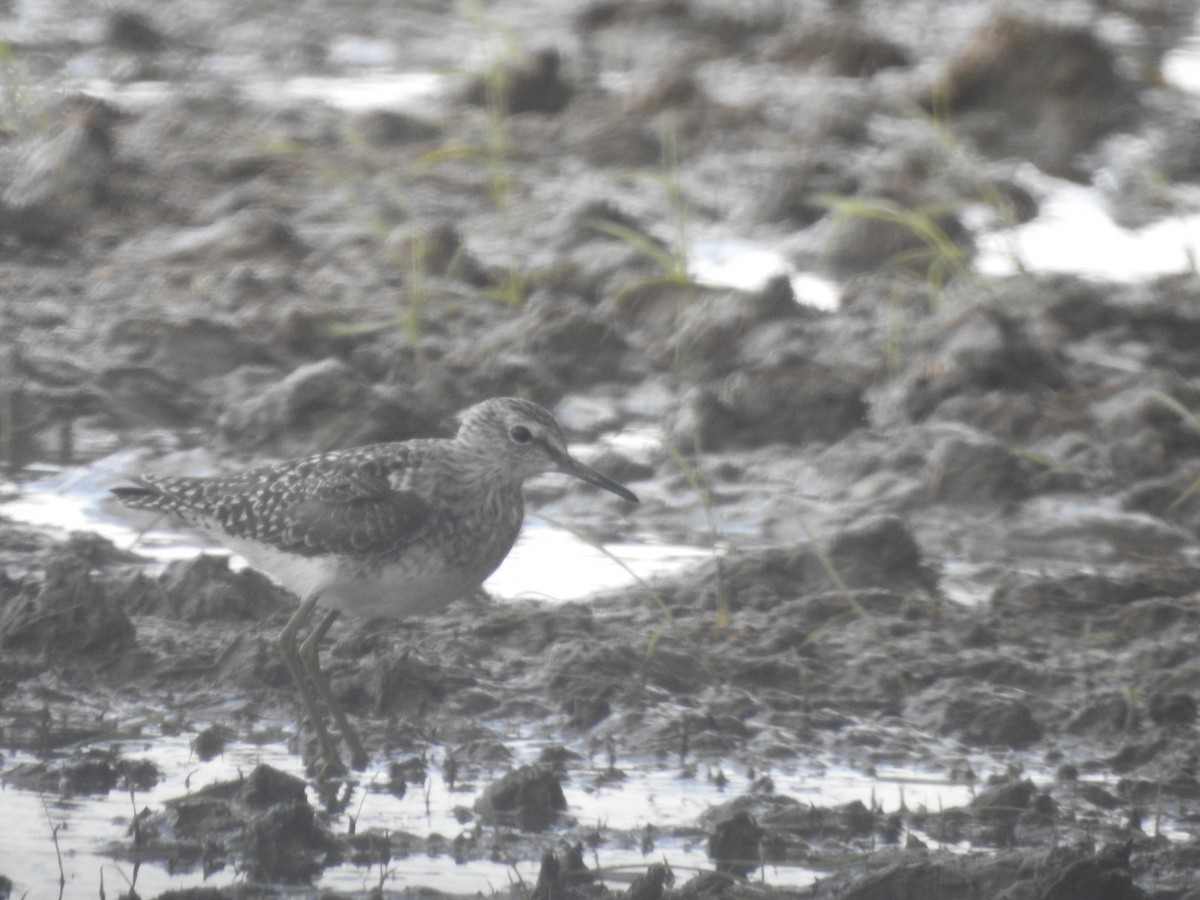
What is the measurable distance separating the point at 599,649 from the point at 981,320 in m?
3.67

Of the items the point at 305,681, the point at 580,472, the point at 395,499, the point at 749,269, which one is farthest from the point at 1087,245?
the point at 305,681

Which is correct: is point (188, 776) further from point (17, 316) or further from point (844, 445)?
point (17, 316)

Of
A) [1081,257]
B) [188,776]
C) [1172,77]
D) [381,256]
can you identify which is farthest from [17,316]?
[1172,77]

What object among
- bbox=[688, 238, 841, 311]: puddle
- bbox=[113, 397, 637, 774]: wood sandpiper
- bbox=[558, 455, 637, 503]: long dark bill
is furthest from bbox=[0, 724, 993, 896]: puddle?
bbox=[688, 238, 841, 311]: puddle

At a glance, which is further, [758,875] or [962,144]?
[962,144]

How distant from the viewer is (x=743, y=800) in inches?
232

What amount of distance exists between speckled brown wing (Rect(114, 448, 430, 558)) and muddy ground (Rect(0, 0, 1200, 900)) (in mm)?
360

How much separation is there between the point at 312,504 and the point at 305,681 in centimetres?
63

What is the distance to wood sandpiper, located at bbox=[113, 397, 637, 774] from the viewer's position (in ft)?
22.4

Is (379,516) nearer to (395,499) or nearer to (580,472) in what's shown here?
(395,499)

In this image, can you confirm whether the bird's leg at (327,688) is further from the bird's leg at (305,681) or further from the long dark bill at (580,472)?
the long dark bill at (580,472)

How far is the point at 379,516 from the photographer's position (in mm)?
6844

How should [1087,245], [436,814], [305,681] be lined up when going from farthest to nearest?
[1087,245] < [305,681] < [436,814]

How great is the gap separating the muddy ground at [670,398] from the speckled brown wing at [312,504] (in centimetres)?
36
